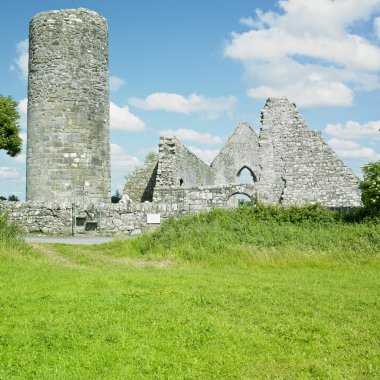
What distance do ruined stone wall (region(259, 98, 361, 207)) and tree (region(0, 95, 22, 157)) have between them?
15794 mm

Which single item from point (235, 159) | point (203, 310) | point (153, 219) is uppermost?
point (235, 159)

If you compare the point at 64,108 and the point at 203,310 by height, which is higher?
the point at 64,108

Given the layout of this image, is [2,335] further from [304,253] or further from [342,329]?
[304,253]

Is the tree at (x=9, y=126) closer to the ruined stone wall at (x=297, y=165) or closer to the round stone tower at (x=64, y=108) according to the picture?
the round stone tower at (x=64, y=108)

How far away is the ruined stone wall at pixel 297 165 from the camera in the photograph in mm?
26125

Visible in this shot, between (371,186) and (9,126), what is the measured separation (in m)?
24.0

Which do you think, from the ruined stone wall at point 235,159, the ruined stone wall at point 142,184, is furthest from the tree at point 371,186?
the ruined stone wall at point 235,159

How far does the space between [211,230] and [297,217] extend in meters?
3.20

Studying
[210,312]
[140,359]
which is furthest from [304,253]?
[140,359]

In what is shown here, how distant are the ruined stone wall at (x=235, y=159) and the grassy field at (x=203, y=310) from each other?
20.8 metres

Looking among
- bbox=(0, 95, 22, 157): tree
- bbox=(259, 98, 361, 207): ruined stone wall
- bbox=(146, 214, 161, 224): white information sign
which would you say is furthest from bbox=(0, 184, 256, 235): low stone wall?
bbox=(0, 95, 22, 157): tree

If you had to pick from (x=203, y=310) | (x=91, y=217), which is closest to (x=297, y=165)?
(x=91, y=217)

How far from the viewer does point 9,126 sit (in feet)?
106

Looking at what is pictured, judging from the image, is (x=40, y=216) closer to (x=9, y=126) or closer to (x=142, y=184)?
(x=142, y=184)
